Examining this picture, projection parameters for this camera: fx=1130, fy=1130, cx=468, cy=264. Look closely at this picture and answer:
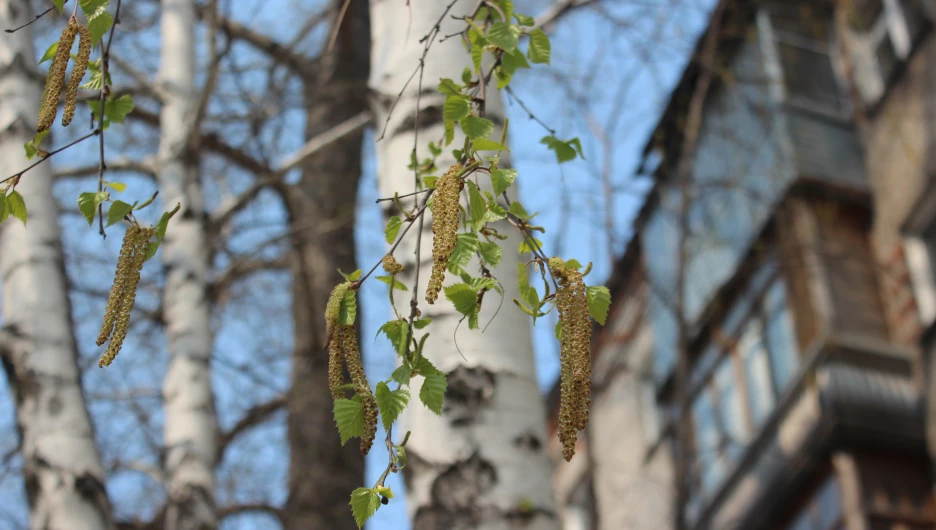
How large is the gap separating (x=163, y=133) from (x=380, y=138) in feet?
8.56

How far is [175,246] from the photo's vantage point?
4.99 m

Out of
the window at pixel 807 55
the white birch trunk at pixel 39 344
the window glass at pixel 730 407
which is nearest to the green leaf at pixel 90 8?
the white birch trunk at pixel 39 344

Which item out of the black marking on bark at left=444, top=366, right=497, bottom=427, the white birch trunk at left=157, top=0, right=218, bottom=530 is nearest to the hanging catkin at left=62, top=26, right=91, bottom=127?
the black marking on bark at left=444, top=366, right=497, bottom=427

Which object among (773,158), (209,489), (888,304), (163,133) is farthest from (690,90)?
(209,489)

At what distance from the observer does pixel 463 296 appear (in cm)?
198

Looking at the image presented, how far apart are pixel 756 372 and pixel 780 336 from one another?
645 mm

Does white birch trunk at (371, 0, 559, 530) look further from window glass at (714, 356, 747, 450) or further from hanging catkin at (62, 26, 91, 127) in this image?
window glass at (714, 356, 747, 450)

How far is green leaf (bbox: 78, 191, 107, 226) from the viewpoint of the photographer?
2.22 meters

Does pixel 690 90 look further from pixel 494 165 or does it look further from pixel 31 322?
pixel 494 165

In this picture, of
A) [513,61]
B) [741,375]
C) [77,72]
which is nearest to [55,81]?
[77,72]

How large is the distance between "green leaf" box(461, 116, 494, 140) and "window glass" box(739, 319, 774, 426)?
8.92 metres

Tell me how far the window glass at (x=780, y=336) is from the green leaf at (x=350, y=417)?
8.78m

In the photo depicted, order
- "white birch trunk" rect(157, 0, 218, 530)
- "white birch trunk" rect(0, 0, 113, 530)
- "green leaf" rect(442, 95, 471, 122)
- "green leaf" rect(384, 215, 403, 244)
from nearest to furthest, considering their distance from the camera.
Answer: "green leaf" rect(384, 215, 403, 244)
"green leaf" rect(442, 95, 471, 122)
"white birch trunk" rect(0, 0, 113, 530)
"white birch trunk" rect(157, 0, 218, 530)

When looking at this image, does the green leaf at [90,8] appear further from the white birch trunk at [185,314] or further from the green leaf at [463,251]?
the white birch trunk at [185,314]
